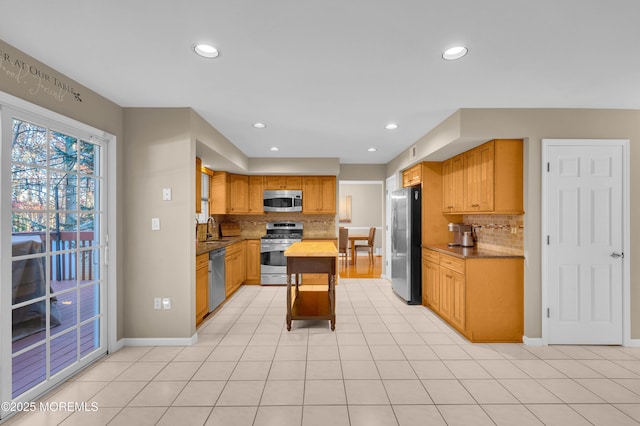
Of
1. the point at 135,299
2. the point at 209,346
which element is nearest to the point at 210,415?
the point at 209,346

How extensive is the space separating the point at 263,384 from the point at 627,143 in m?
4.04

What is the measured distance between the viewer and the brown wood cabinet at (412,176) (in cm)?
469

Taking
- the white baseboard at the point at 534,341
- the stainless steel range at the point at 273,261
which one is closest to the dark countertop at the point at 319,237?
the stainless steel range at the point at 273,261

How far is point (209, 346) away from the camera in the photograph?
312 cm

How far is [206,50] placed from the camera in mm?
2031

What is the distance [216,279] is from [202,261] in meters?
0.57

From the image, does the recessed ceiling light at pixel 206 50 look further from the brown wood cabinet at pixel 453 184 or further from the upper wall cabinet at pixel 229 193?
the upper wall cabinet at pixel 229 193

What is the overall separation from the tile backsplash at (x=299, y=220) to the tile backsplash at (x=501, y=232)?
2.80 meters

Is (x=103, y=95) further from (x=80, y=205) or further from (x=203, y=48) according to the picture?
(x=203, y=48)

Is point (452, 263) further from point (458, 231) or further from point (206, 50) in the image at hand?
point (206, 50)

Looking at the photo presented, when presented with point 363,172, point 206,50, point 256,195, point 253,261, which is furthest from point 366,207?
point 206,50

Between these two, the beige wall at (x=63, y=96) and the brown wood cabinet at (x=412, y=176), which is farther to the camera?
the brown wood cabinet at (x=412, y=176)

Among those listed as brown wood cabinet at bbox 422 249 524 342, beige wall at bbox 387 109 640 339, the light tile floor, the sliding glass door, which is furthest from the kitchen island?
beige wall at bbox 387 109 640 339

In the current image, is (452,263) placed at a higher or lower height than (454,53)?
lower
